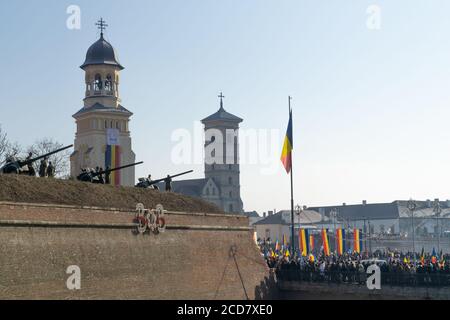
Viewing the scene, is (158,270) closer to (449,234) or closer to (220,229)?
(220,229)

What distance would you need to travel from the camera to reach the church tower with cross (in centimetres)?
8838

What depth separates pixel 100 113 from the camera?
88.8 meters

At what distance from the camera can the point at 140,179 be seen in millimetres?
40250

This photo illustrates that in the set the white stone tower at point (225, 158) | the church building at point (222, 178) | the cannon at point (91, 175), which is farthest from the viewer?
the church building at point (222, 178)

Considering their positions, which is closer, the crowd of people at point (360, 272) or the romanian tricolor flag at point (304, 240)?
the crowd of people at point (360, 272)

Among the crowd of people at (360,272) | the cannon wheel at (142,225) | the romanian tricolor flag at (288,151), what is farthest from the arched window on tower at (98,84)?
the cannon wheel at (142,225)

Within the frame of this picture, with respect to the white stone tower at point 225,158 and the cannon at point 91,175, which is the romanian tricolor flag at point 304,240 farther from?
the white stone tower at point 225,158

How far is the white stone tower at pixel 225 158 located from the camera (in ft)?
436

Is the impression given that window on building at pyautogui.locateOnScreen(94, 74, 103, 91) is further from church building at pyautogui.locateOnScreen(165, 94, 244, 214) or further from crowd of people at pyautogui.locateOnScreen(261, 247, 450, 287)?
crowd of people at pyautogui.locateOnScreen(261, 247, 450, 287)

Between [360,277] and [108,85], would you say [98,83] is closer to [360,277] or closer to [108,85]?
[108,85]

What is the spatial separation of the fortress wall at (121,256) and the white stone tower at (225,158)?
300 ft

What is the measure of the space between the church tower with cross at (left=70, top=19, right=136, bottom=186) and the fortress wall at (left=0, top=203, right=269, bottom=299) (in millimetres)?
50465

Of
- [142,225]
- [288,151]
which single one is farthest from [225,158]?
[142,225]
